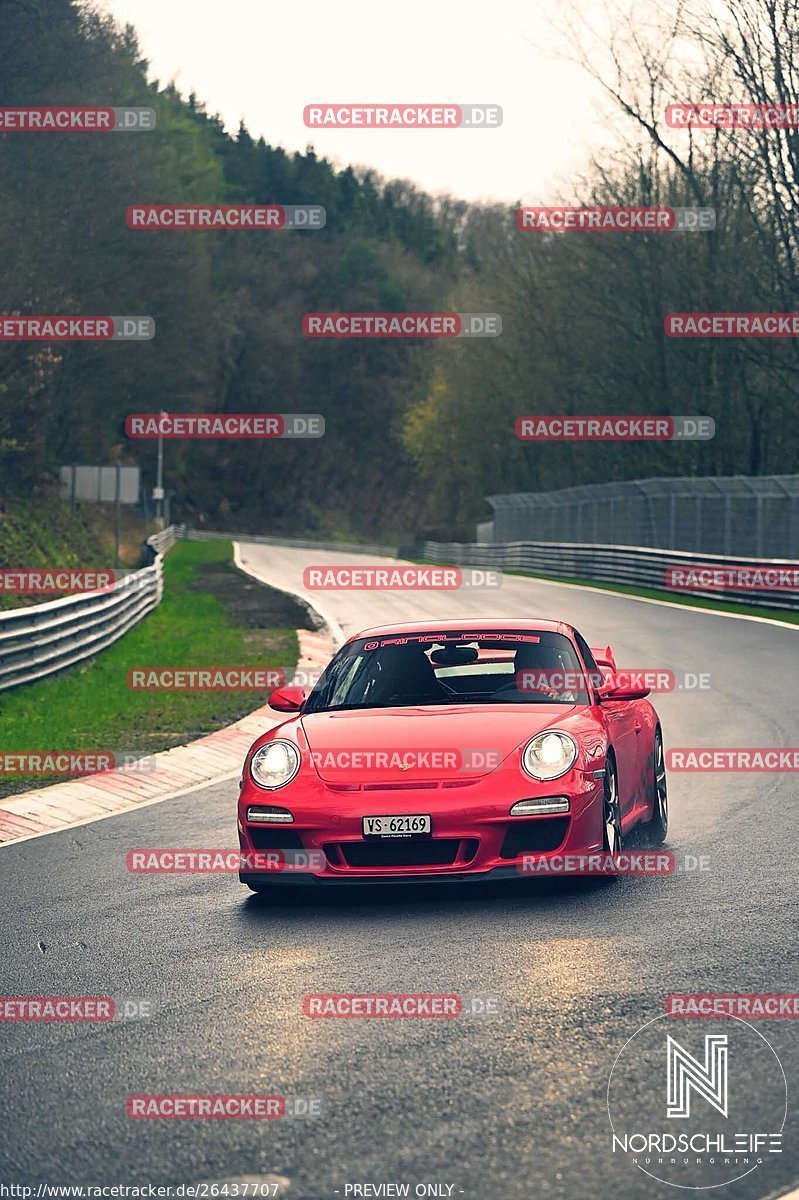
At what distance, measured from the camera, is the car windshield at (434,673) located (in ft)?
29.7

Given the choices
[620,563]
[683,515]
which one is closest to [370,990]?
[683,515]

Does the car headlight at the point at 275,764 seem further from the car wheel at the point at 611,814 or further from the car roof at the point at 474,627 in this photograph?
the car wheel at the point at 611,814

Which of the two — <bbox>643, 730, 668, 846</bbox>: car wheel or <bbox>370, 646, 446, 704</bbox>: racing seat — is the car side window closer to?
<bbox>643, 730, 668, 846</bbox>: car wheel

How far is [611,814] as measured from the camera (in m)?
8.34

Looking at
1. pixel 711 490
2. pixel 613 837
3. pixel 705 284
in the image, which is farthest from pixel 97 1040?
pixel 705 284

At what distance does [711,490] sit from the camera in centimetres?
3778

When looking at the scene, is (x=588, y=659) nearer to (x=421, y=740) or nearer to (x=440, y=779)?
(x=421, y=740)

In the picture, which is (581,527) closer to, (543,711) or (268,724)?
(268,724)

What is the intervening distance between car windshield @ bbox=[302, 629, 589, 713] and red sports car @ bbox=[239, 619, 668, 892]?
0.01 m

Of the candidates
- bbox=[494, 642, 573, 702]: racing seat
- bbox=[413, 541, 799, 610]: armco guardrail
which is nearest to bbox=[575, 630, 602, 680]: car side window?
bbox=[494, 642, 573, 702]: racing seat

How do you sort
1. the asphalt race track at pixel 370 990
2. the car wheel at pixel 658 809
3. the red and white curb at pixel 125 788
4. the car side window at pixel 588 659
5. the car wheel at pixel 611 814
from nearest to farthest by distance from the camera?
the asphalt race track at pixel 370 990, the car wheel at pixel 611 814, the car side window at pixel 588 659, the car wheel at pixel 658 809, the red and white curb at pixel 125 788

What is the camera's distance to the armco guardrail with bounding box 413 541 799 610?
1227 inches

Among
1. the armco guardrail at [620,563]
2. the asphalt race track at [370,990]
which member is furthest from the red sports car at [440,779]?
the armco guardrail at [620,563]

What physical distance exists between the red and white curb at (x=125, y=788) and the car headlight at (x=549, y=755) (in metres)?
3.77
